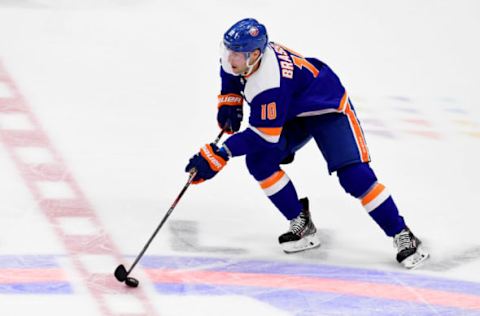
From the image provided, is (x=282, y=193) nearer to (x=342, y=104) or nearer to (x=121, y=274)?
(x=342, y=104)

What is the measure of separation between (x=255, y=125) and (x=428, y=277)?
97cm

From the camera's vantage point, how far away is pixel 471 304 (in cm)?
455

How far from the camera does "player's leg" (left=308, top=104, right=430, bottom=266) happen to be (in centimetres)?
479

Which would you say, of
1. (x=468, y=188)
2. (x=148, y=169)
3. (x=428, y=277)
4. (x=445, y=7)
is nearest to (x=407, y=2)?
(x=445, y=7)

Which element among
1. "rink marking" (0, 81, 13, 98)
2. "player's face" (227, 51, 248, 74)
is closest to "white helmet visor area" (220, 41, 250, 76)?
"player's face" (227, 51, 248, 74)

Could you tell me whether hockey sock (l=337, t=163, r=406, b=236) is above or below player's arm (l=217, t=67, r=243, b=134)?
below

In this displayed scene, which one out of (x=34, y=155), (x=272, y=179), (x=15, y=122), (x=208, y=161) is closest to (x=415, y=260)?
(x=272, y=179)

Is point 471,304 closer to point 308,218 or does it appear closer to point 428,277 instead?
point 428,277

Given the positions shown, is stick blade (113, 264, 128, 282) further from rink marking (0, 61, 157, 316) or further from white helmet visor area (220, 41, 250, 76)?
white helmet visor area (220, 41, 250, 76)

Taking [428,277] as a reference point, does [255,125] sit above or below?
above

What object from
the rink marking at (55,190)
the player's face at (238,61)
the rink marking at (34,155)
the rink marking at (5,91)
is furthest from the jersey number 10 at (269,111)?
the rink marking at (5,91)

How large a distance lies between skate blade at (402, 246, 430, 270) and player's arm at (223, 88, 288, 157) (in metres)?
0.78

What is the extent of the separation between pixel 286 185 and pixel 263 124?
44cm

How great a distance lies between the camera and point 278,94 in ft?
15.1
